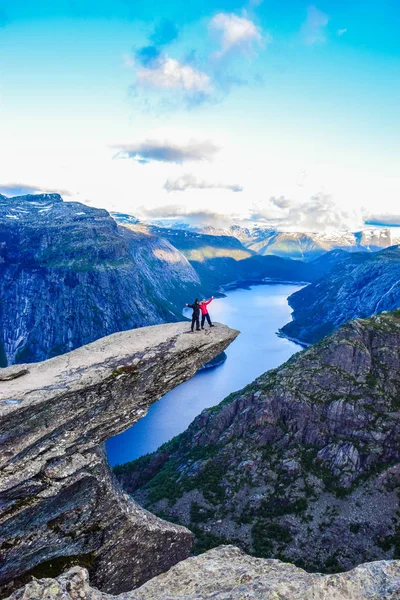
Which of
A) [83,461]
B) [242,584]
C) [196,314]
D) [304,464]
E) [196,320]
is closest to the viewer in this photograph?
[242,584]

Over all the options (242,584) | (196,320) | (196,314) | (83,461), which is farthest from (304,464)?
(242,584)

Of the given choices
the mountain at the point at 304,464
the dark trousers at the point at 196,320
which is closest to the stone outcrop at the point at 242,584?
the dark trousers at the point at 196,320

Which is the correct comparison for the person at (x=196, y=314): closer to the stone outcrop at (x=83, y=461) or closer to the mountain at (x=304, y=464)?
the stone outcrop at (x=83, y=461)

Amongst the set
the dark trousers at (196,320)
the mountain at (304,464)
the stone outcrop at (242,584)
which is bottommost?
the mountain at (304,464)

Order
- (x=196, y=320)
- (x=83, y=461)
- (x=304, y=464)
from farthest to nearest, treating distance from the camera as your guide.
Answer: (x=304, y=464), (x=196, y=320), (x=83, y=461)

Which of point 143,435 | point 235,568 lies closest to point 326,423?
point 235,568

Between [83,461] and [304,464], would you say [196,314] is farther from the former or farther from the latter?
[304,464]
